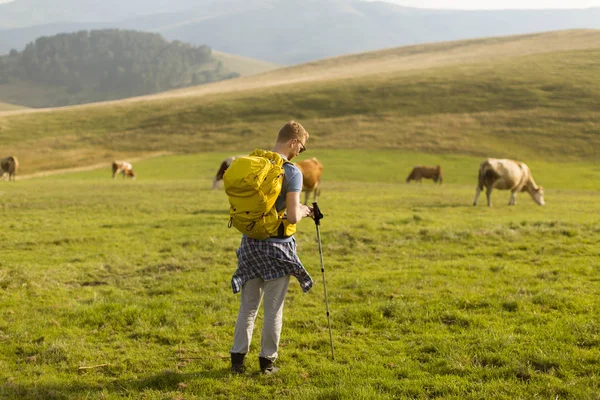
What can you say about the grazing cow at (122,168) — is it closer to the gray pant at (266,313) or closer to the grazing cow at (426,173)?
A: the grazing cow at (426,173)

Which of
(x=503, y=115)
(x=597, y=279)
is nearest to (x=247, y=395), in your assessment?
(x=597, y=279)

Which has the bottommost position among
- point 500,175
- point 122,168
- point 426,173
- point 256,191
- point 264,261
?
point 426,173

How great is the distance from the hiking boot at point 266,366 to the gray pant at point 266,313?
Answer: 0.06 meters

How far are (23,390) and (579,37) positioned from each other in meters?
144

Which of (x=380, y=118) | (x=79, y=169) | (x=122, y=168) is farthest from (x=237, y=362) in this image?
(x=380, y=118)

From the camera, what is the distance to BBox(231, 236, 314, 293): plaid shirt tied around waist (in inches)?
255

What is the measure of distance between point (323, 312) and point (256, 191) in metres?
3.79

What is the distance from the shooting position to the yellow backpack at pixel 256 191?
6.07 meters

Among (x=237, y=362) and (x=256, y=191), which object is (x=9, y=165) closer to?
Result: (x=237, y=362)

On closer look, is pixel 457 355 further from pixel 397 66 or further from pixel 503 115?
pixel 397 66

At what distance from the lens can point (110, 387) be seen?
638 cm

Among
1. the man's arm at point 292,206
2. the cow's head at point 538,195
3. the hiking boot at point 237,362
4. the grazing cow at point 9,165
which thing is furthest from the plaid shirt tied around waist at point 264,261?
the grazing cow at point 9,165

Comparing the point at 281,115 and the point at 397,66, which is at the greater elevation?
the point at 397,66

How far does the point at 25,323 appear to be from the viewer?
28.3 feet
